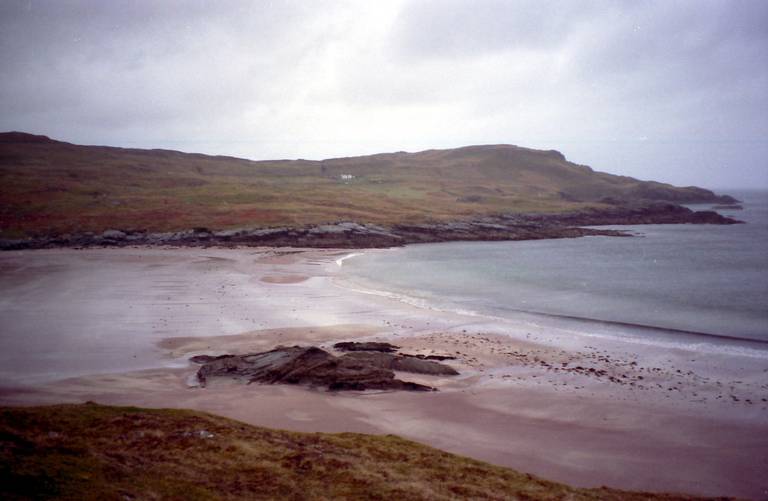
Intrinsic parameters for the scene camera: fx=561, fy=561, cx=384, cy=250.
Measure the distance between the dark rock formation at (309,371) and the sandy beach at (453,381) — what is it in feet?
1.82

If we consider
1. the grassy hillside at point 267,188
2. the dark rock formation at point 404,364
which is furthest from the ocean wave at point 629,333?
the grassy hillside at point 267,188

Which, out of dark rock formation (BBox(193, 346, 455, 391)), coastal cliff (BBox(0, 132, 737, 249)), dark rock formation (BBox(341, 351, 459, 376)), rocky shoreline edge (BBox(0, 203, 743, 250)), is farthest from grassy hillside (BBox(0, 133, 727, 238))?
dark rock formation (BBox(341, 351, 459, 376))

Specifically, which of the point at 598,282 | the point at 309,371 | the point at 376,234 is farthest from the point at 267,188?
the point at 309,371

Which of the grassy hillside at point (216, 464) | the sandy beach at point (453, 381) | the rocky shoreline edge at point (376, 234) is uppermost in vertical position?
the rocky shoreline edge at point (376, 234)

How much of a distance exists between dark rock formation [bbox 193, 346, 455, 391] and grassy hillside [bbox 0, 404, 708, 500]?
15.8 ft

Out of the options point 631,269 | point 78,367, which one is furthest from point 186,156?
point 78,367

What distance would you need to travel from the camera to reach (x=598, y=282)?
46.0m

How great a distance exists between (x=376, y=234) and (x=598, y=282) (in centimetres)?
3699

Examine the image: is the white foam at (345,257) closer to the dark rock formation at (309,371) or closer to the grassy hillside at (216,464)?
the dark rock formation at (309,371)

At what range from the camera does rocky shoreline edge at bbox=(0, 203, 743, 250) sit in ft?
216

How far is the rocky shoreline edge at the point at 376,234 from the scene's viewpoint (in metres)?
65.8

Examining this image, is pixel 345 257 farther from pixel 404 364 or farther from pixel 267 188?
pixel 267 188

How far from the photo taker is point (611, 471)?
12703 mm

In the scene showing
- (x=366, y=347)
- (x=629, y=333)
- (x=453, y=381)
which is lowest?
(x=453, y=381)
